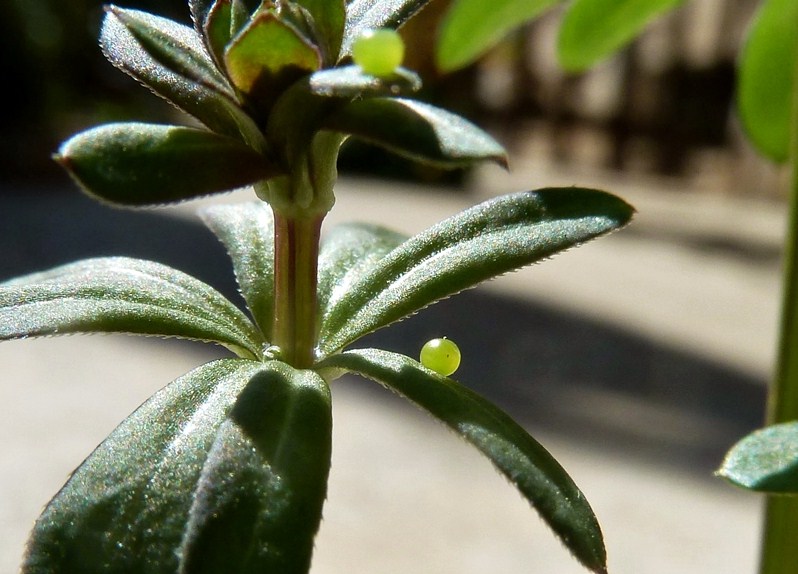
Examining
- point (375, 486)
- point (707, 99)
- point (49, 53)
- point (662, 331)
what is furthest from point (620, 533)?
point (49, 53)

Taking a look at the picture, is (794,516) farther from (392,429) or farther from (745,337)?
(745,337)

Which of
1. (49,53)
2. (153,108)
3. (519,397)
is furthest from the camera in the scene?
(153,108)

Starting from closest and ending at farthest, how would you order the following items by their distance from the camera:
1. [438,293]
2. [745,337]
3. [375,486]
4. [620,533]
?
[438,293], [620,533], [375,486], [745,337]

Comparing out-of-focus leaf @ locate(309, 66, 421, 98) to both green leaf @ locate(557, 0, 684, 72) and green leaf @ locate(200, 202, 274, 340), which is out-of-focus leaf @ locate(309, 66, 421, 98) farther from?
green leaf @ locate(557, 0, 684, 72)

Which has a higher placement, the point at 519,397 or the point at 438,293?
the point at 519,397

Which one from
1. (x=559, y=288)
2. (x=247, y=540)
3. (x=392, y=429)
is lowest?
(x=247, y=540)

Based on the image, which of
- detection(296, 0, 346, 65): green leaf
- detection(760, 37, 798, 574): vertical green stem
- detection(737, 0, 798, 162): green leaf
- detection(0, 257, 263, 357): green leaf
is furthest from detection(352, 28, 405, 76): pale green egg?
detection(737, 0, 798, 162): green leaf
